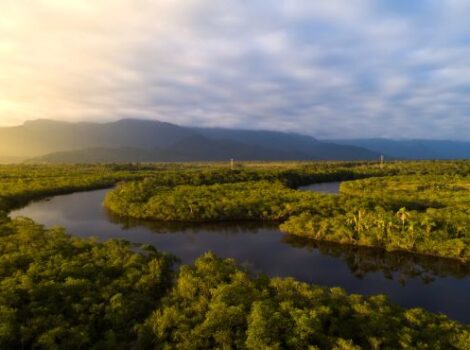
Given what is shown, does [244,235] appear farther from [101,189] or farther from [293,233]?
[101,189]

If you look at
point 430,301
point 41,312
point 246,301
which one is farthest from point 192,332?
point 430,301

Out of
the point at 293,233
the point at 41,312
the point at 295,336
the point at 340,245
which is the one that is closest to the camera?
the point at 295,336

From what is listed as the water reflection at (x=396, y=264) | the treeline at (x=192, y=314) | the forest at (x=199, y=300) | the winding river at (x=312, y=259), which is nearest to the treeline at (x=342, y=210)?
the forest at (x=199, y=300)

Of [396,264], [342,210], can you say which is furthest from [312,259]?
[342,210]

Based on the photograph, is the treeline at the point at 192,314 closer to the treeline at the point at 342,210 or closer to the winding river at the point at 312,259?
the winding river at the point at 312,259

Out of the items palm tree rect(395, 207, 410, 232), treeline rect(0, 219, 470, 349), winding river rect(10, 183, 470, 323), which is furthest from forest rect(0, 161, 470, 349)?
winding river rect(10, 183, 470, 323)

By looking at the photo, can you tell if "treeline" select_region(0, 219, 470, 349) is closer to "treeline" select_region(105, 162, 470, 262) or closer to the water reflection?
the water reflection
